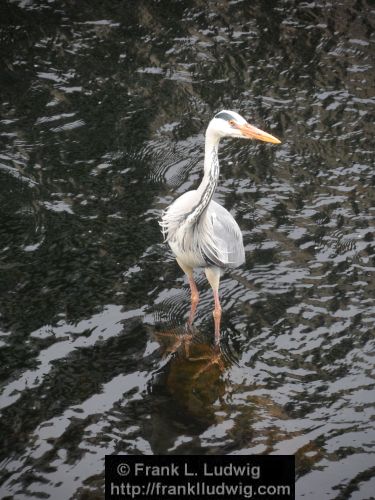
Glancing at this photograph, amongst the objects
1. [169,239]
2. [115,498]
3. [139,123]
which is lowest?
[115,498]

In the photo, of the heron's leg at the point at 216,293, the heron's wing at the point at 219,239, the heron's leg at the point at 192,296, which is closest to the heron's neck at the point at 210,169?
the heron's wing at the point at 219,239

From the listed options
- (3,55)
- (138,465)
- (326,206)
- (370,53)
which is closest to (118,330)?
(138,465)

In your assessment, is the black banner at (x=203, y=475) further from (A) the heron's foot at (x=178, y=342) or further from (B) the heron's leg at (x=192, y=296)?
(B) the heron's leg at (x=192, y=296)

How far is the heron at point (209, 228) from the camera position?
654 centimetres

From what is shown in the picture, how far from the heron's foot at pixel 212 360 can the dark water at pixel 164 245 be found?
0.02 metres

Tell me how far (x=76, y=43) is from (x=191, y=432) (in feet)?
19.5

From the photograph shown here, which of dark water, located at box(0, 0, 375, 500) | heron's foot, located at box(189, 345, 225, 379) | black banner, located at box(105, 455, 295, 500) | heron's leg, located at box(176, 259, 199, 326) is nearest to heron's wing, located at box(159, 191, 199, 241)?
heron's leg, located at box(176, 259, 199, 326)

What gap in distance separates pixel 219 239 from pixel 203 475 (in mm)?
1993

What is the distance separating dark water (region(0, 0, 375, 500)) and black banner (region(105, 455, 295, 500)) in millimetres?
92

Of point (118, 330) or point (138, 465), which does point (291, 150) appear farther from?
point (138, 465)

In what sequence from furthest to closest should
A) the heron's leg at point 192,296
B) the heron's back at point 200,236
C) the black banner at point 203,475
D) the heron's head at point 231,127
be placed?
the heron's leg at point 192,296 → the heron's back at point 200,236 → the heron's head at point 231,127 → the black banner at point 203,475

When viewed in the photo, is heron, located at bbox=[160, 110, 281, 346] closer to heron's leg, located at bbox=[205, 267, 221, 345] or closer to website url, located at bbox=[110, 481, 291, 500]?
heron's leg, located at bbox=[205, 267, 221, 345]

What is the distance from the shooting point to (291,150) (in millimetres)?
9188

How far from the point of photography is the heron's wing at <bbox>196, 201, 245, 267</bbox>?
22.9ft
